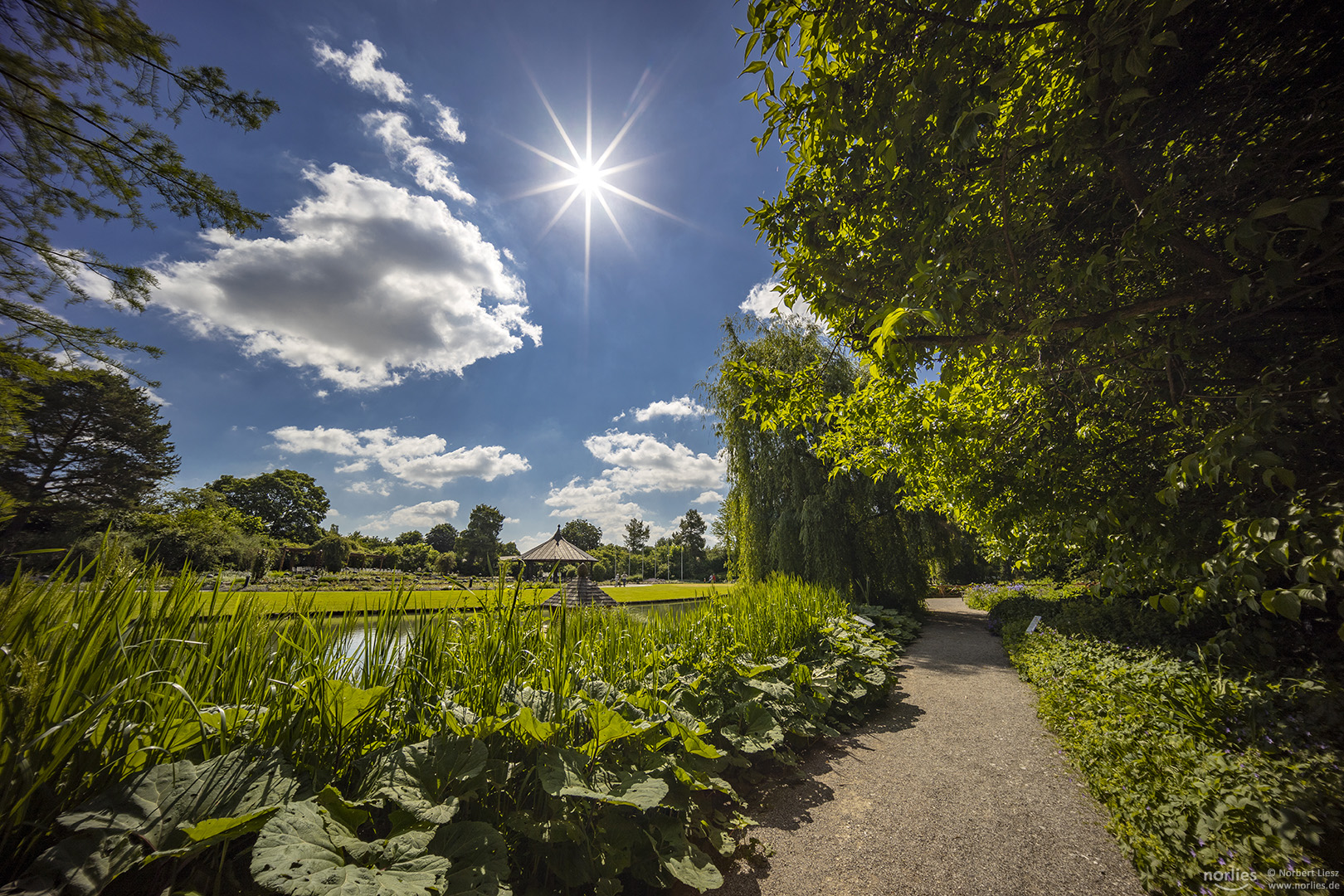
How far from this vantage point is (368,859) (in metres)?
1.14

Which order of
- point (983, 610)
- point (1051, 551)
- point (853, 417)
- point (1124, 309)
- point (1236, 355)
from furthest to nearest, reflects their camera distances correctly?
point (983, 610)
point (853, 417)
point (1051, 551)
point (1236, 355)
point (1124, 309)

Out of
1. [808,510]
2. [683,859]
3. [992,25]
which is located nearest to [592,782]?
[683,859]

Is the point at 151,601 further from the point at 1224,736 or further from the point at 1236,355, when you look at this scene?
the point at 1236,355

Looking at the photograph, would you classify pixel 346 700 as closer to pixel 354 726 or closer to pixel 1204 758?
pixel 354 726

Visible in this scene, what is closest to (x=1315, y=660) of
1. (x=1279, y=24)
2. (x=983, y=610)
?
(x=1279, y=24)

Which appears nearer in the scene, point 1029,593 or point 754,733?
point 754,733

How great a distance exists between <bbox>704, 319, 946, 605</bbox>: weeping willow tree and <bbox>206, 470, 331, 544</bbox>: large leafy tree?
5449cm

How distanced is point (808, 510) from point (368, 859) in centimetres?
962

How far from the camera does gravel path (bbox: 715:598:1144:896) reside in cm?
217

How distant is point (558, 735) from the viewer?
74.6 inches

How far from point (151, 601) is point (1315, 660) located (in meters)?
6.19

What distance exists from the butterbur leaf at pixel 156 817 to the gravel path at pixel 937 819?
6.84 feet

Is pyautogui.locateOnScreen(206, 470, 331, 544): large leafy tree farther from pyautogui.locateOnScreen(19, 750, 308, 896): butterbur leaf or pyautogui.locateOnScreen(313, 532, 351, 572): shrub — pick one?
pyautogui.locateOnScreen(19, 750, 308, 896): butterbur leaf

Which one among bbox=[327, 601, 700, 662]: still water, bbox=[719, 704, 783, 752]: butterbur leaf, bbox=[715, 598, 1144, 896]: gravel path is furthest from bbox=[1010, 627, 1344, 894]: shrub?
bbox=[327, 601, 700, 662]: still water
